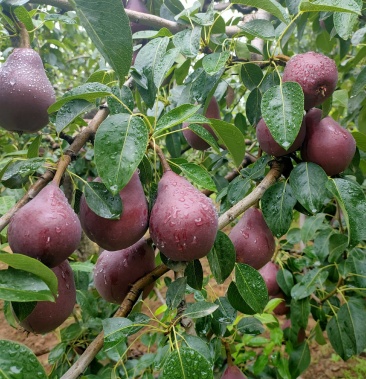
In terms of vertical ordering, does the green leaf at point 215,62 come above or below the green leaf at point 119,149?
above

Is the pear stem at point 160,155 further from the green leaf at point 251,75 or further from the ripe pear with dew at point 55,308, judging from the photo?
the green leaf at point 251,75

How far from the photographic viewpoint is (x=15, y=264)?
0.54 metres

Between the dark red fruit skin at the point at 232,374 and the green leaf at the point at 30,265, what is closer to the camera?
the green leaf at the point at 30,265

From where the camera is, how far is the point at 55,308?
0.71 m

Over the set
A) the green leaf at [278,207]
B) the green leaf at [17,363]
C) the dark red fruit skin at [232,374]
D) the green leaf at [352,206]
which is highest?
the green leaf at [17,363]

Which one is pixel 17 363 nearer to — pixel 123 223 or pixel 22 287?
pixel 22 287

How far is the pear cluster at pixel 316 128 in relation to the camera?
0.84 m

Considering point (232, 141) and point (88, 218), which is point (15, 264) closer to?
point (88, 218)

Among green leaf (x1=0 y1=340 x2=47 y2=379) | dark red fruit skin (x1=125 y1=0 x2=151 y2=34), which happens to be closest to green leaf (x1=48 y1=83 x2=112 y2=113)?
green leaf (x1=0 y1=340 x2=47 y2=379)

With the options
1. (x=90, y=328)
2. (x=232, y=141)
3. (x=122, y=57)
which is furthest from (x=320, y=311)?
(x=122, y=57)

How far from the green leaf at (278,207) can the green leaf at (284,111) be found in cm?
22

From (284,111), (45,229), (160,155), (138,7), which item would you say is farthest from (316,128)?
(138,7)

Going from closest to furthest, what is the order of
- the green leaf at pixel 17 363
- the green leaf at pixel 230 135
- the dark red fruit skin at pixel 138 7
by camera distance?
the green leaf at pixel 17 363 → the green leaf at pixel 230 135 → the dark red fruit skin at pixel 138 7

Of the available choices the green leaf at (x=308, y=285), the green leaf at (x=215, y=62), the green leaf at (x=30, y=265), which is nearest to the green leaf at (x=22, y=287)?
the green leaf at (x=30, y=265)
